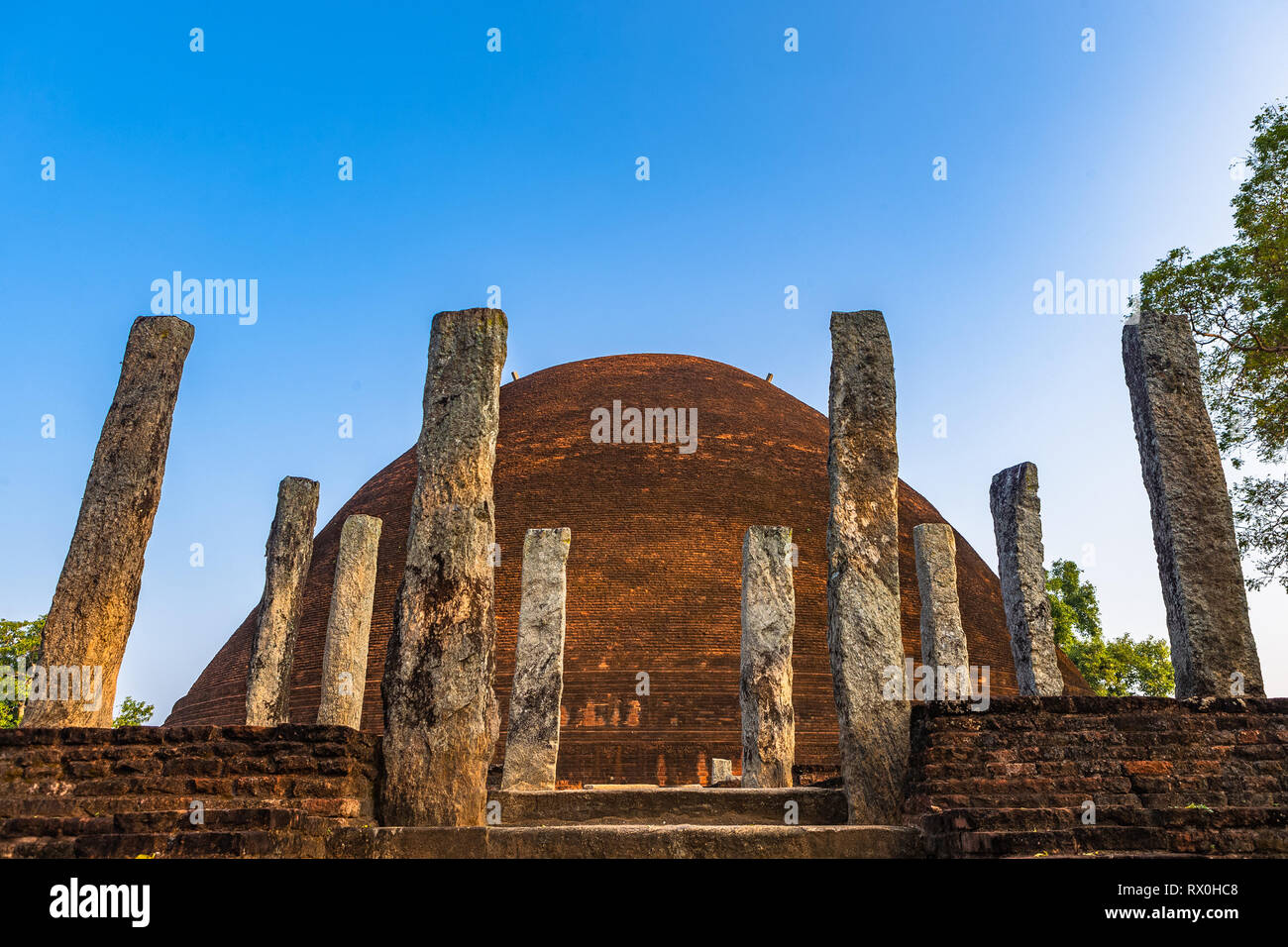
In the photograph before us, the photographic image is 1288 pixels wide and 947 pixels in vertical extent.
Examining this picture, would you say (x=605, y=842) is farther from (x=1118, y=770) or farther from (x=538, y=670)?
(x=538, y=670)

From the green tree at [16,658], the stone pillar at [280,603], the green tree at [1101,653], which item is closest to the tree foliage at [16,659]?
the green tree at [16,658]

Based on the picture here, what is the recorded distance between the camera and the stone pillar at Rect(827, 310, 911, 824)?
605 cm

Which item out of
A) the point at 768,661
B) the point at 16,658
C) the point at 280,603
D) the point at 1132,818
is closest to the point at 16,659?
the point at 16,658

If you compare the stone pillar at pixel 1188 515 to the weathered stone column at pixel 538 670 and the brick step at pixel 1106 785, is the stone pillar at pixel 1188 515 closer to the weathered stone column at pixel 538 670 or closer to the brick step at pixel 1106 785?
the brick step at pixel 1106 785

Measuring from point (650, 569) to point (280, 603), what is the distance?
7.91 meters

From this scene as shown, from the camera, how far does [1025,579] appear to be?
10.9 meters

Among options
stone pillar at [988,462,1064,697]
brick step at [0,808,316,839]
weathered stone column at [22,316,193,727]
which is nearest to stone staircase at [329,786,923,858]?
brick step at [0,808,316,839]

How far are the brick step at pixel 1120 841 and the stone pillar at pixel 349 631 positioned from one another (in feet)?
27.9

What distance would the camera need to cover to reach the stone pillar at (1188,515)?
6.71 metres

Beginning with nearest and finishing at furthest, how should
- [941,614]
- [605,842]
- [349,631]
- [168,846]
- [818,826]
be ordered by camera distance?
[168,846] → [605,842] → [818,826] → [941,614] → [349,631]

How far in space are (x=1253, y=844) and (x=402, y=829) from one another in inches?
166
